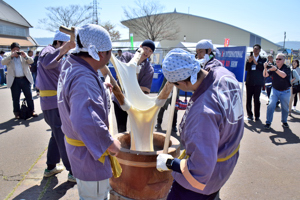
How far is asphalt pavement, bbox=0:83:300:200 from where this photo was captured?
9.66 ft

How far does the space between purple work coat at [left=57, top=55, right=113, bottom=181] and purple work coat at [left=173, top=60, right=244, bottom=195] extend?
55 centimetres

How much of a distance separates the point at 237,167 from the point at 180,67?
2.96 m

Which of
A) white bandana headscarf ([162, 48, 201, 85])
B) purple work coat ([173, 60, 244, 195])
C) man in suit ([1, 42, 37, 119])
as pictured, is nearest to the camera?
purple work coat ([173, 60, 244, 195])

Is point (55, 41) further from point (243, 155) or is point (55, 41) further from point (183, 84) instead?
point (243, 155)

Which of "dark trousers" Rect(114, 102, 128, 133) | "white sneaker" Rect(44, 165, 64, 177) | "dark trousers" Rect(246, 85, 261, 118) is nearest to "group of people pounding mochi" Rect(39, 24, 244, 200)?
"white sneaker" Rect(44, 165, 64, 177)

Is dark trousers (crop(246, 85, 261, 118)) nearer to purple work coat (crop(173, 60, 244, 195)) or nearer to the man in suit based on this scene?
purple work coat (crop(173, 60, 244, 195))

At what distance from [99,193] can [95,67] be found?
975 mm

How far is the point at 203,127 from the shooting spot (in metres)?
1.28

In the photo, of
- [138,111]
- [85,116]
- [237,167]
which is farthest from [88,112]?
[237,167]

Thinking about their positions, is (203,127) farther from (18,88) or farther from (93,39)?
(18,88)

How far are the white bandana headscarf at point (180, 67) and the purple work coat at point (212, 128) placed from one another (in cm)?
11

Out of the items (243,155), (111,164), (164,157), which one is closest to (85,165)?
(111,164)

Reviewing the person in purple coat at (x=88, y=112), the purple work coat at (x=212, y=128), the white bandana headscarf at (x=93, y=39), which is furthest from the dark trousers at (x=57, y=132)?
the purple work coat at (x=212, y=128)

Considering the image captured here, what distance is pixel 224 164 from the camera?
5.18 ft
